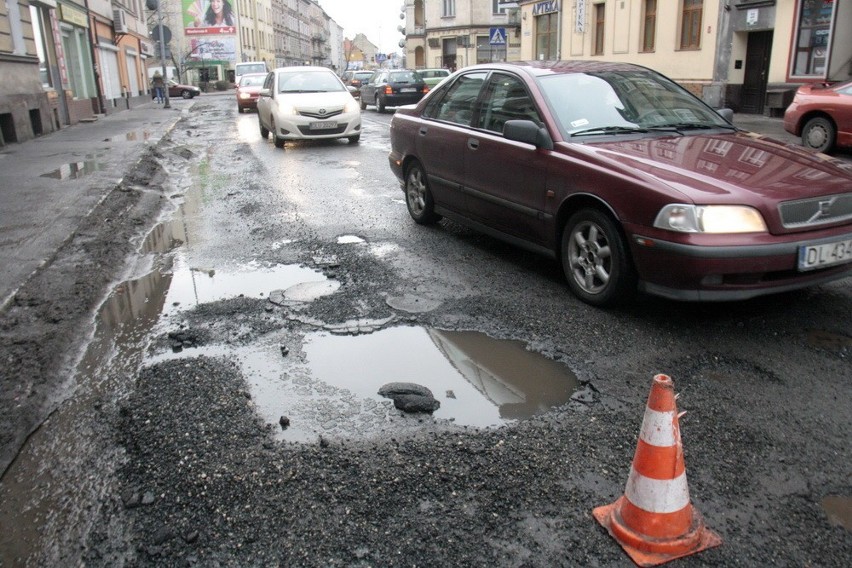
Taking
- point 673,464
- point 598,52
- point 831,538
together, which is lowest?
point 831,538

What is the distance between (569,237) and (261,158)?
10.2 meters

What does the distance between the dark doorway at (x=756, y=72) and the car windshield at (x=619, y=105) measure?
62.1 ft

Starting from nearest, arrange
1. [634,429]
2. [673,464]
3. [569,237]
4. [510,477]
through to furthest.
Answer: [673,464]
[510,477]
[634,429]
[569,237]

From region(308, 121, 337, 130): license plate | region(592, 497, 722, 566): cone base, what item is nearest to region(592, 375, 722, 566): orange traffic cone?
region(592, 497, 722, 566): cone base

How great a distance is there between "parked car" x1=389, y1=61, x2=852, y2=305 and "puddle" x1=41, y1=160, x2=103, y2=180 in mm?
6846

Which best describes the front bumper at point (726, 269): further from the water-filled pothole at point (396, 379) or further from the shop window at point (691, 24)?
the shop window at point (691, 24)

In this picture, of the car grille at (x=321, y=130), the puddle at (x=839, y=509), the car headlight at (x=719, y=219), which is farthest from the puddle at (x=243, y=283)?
the car grille at (x=321, y=130)

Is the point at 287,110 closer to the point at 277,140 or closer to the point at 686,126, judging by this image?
the point at 277,140

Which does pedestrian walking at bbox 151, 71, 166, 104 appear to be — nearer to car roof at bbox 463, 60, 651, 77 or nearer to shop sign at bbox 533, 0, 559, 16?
shop sign at bbox 533, 0, 559, 16

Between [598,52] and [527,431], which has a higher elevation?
[598,52]

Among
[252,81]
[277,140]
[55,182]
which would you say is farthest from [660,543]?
[252,81]

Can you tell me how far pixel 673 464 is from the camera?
248 cm

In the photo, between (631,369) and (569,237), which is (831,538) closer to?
(631,369)

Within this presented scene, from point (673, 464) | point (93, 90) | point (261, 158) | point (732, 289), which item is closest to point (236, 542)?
point (673, 464)
